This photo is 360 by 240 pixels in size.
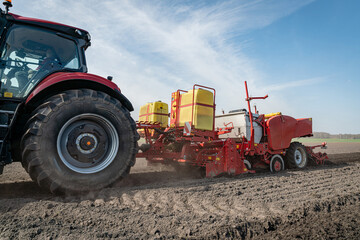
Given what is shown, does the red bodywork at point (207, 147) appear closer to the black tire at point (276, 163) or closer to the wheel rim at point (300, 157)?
the black tire at point (276, 163)

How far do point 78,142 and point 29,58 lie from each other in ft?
5.01

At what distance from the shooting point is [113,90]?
3.54m

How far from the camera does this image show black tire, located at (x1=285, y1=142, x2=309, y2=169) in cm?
816

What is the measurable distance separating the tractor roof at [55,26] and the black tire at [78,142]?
45.0 inches

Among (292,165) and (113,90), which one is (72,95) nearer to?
(113,90)

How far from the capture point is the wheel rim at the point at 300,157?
8.56m

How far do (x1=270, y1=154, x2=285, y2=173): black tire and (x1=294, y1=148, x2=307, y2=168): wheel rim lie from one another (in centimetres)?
90

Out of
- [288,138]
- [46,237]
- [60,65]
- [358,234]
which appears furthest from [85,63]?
[288,138]

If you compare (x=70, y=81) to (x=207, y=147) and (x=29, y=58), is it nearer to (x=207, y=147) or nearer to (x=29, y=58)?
(x=29, y=58)

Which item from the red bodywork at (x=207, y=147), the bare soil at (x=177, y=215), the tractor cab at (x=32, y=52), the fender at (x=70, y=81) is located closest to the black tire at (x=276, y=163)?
the red bodywork at (x=207, y=147)

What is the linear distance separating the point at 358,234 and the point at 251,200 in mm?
1340

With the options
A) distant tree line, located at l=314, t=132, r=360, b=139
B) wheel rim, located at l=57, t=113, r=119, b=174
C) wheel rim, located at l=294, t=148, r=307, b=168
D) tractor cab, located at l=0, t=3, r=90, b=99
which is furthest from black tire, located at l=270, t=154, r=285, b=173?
distant tree line, located at l=314, t=132, r=360, b=139

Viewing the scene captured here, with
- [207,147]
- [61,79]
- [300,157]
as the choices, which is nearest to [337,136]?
[300,157]

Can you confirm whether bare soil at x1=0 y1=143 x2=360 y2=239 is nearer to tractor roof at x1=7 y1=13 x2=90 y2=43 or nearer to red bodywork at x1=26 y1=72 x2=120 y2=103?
red bodywork at x1=26 y1=72 x2=120 y2=103
